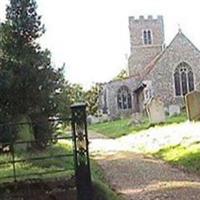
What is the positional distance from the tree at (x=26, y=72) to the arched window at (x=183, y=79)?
3540cm

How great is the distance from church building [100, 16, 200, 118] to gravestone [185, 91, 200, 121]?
2457cm

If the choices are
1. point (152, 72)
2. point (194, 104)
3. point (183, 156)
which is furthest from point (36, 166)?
point (152, 72)

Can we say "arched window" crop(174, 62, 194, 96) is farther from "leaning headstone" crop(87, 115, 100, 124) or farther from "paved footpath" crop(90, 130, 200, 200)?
"paved footpath" crop(90, 130, 200, 200)

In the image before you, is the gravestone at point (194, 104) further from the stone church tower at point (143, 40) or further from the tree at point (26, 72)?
the stone church tower at point (143, 40)

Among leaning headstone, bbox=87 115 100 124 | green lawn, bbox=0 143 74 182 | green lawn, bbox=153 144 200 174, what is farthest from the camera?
leaning headstone, bbox=87 115 100 124

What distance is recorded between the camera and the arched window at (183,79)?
53.4m

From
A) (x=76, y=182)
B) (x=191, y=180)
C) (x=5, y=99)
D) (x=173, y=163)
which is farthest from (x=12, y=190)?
(x=5, y=99)

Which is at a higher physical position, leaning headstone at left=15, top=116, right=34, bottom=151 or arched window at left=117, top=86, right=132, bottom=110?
arched window at left=117, top=86, right=132, bottom=110

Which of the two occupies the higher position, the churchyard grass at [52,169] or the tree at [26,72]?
the tree at [26,72]

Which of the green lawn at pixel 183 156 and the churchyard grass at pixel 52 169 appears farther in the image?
the green lawn at pixel 183 156

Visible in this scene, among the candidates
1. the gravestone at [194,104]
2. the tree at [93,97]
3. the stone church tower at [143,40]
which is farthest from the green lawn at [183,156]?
the stone church tower at [143,40]

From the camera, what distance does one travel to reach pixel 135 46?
213ft

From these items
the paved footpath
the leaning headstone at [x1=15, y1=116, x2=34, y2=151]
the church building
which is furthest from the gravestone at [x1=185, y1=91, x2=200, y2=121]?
the church building

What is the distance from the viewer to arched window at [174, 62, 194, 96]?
53.4 metres
